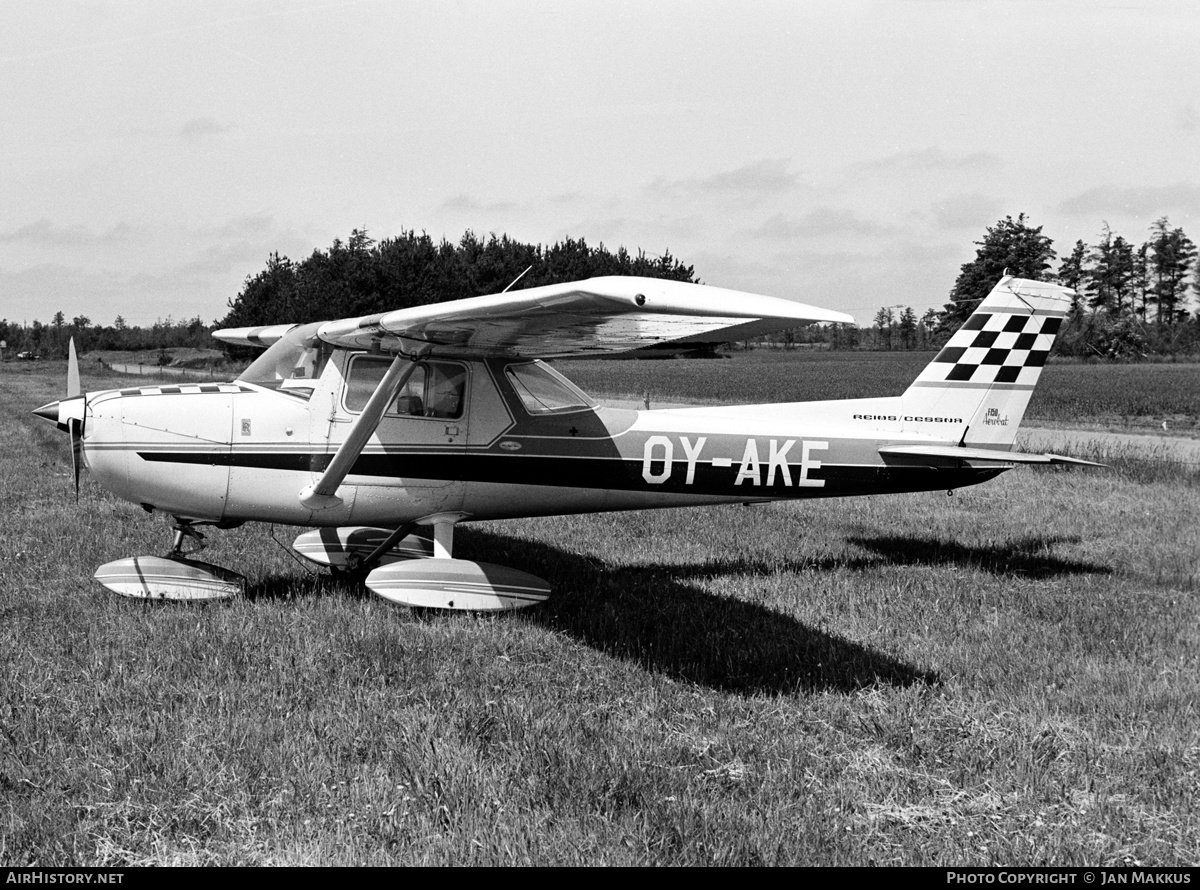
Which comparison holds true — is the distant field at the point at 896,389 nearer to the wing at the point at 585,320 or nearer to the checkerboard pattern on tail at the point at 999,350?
the checkerboard pattern on tail at the point at 999,350

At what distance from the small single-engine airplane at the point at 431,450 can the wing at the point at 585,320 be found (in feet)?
0.09

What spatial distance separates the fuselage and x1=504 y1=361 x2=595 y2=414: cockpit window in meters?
0.01

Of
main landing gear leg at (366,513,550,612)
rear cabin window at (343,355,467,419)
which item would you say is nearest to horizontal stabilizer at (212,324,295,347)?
rear cabin window at (343,355,467,419)

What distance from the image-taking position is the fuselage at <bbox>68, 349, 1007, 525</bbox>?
6.71 m

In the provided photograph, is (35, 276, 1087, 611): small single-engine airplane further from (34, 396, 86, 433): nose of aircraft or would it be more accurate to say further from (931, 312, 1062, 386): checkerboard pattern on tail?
(931, 312, 1062, 386): checkerboard pattern on tail

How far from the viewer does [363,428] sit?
652cm

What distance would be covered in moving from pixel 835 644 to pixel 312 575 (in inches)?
173

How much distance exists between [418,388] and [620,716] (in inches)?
127

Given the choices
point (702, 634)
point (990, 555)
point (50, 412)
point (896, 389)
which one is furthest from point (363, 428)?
point (896, 389)

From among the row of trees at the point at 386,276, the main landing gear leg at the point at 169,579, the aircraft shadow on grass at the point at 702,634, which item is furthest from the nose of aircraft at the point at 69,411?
the row of trees at the point at 386,276

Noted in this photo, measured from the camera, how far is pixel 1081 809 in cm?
398

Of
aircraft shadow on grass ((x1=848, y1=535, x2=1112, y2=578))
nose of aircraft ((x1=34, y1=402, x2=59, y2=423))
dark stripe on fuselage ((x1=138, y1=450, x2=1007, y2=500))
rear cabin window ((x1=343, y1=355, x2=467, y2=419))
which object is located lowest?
aircraft shadow on grass ((x1=848, y1=535, x2=1112, y2=578))

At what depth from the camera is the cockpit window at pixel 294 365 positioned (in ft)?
23.2

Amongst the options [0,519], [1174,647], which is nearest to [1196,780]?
[1174,647]
